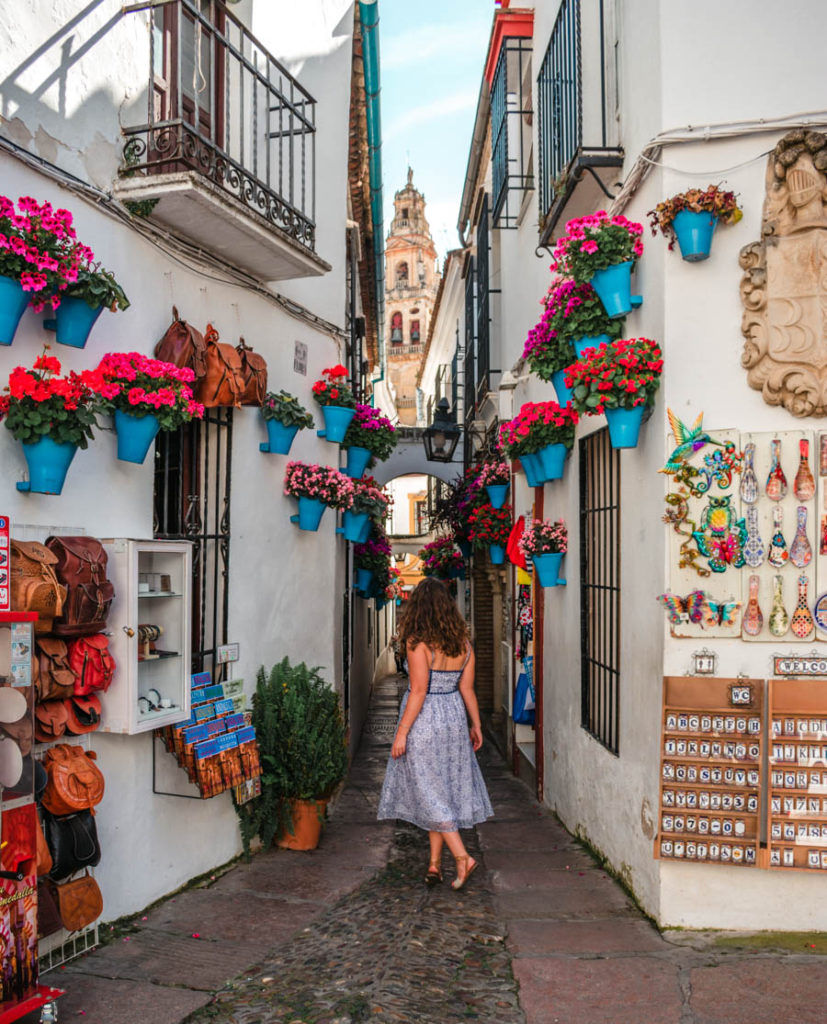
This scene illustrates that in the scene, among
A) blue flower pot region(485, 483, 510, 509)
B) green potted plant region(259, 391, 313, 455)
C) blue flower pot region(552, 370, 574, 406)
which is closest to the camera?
blue flower pot region(552, 370, 574, 406)

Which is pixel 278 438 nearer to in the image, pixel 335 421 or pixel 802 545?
pixel 335 421

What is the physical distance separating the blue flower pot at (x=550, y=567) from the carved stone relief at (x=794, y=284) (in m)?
3.07

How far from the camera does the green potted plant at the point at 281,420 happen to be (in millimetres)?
6605

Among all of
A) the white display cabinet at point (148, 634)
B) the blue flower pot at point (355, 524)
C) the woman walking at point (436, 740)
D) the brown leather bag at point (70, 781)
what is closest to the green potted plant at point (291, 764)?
the woman walking at point (436, 740)

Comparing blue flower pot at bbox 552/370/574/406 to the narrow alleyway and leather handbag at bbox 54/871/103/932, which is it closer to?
the narrow alleyway

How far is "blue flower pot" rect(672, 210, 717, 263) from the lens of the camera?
14.9 ft

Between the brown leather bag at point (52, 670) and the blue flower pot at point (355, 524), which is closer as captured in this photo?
the brown leather bag at point (52, 670)

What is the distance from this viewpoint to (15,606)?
4.03 metres

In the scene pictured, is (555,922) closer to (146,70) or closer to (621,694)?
(621,694)

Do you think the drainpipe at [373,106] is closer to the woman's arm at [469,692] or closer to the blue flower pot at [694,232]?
the blue flower pot at [694,232]

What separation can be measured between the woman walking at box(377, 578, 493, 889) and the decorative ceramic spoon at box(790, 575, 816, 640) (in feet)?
6.11

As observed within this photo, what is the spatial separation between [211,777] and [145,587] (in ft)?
4.02

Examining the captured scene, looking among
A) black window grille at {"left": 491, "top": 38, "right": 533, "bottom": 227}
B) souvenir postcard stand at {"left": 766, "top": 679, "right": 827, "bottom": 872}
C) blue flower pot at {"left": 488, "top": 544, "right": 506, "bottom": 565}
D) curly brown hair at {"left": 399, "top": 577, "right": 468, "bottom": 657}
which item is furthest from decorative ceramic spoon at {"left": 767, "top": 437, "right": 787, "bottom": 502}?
blue flower pot at {"left": 488, "top": 544, "right": 506, "bottom": 565}

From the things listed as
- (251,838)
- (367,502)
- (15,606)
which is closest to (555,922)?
(251,838)
